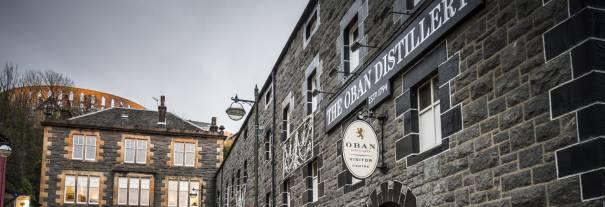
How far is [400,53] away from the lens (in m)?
10.3

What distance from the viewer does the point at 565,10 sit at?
6.53 metres

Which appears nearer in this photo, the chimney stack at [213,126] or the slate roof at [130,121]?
the slate roof at [130,121]

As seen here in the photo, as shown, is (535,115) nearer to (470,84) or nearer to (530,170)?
(530,170)

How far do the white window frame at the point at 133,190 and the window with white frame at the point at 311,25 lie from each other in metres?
28.3

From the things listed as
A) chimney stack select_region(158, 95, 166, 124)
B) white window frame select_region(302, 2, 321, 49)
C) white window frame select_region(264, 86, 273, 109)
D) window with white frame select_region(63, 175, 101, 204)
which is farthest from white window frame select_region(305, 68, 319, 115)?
chimney stack select_region(158, 95, 166, 124)

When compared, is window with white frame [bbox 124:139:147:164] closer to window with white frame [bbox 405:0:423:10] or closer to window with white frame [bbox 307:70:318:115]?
window with white frame [bbox 307:70:318:115]

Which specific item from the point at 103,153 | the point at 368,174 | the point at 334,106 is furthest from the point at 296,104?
the point at 103,153

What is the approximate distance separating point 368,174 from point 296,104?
26.0ft

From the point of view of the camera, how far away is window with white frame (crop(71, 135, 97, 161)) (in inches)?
1668

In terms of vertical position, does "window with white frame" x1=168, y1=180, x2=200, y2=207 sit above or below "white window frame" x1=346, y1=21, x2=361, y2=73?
below

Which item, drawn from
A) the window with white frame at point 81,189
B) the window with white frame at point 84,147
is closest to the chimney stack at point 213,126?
the window with white frame at point 84,147

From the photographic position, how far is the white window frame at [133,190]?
139 feet

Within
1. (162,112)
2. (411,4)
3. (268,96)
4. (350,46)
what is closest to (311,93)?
(350,46)

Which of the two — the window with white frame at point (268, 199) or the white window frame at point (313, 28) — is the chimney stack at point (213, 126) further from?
the white window frame at point (313, 28)
